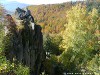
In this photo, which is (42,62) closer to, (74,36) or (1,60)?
(74,36)

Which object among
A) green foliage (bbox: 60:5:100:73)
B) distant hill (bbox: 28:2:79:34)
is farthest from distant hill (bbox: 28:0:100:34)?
green foliage (bbox: 60:5:100:73)

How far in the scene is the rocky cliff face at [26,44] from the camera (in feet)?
99.3

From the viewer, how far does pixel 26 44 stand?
34.5 meters

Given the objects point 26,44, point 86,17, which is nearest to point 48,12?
point 86,17

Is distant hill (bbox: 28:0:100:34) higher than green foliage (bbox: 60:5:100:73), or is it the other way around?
green foliage (bbox: 60:5:100:73)

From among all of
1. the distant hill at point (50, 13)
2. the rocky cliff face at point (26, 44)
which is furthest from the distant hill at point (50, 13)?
the rocky cliff face at point (26, 44)

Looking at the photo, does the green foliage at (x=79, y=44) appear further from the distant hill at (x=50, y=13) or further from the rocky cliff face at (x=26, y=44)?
the distant hill at (x=50, y=13)

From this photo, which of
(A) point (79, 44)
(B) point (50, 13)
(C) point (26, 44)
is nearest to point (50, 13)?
(B) point (50, 13)

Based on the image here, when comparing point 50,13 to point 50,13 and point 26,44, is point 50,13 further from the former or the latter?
point 26,44

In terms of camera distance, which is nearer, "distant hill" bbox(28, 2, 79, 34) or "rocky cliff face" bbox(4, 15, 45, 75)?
"rocky cliff face" bbox(4, 15, 45, 75)

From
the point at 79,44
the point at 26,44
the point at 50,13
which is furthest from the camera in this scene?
the point at 50,13

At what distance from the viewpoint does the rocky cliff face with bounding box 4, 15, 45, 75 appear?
3026 cm

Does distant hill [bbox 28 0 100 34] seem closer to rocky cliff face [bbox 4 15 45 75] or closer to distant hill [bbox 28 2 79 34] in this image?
distant hill [bbox 28 2 79 34]

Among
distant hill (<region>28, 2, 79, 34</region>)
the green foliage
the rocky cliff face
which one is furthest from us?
distant hill (<region>28, 2, 79, 34</region>)
